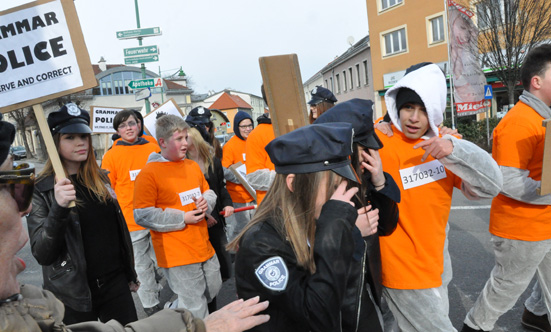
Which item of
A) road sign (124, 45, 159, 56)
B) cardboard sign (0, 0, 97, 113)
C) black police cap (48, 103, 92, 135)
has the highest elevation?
road sign (124, 45, 159, 56)

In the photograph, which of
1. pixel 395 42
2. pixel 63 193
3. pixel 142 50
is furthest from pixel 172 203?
pixel 395 42

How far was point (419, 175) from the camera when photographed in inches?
98.3

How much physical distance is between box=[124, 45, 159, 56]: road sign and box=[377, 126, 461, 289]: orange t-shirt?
1096 cm

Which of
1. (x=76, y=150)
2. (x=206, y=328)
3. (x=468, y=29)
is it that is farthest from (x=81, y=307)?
(x=468, y=29)

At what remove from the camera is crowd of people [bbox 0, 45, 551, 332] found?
1.55 meters

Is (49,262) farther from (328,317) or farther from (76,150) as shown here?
(328,317)

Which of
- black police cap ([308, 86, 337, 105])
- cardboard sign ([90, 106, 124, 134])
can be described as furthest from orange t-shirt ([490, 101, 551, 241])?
cardboard sign ([90, 106, 124, 134])

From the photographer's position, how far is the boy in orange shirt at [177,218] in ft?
11.1

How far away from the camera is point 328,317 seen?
1557 mm

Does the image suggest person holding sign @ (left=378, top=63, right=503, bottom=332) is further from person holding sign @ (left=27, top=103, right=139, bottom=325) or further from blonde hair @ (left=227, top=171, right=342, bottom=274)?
person holding sign @ (left=27, top=103, right=139, bottom=325)

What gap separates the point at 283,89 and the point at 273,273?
1.16m

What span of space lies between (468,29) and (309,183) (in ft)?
53.8

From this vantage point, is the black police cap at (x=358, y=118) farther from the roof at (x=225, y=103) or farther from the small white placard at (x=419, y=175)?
the roof at (x=225, y=103)

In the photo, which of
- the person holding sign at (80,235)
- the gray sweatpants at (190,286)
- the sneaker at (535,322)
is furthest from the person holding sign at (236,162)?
the sneaker at (535,322)
